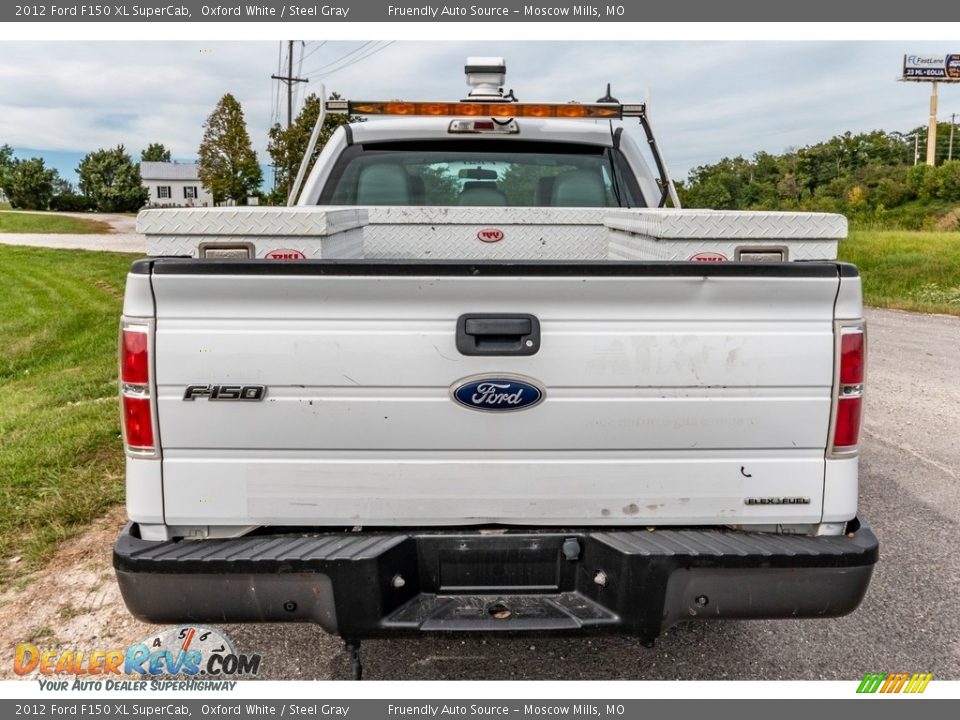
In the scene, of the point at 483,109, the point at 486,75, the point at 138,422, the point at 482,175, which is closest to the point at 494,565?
the point at 138,422

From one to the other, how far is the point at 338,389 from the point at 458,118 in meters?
2.80

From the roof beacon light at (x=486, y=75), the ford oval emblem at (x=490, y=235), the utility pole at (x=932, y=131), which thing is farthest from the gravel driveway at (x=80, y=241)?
the utility pole at (x=932, y=131)

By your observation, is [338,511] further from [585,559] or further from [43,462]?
[43,462]

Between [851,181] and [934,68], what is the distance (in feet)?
93.9

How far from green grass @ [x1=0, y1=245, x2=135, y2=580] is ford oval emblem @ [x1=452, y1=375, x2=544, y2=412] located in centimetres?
278

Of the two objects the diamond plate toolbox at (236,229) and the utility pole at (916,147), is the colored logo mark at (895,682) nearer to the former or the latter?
the diamond plate toolbox at (236,229)

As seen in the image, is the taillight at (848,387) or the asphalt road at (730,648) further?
the asphalt road at (730,648)

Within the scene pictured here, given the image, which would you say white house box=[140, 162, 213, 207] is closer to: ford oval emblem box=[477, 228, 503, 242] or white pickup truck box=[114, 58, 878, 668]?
ford oval emblem box=[477, 228, 503, 242]

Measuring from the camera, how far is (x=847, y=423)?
2.48 m

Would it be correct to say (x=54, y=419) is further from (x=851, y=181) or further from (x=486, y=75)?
(x=851, y=181)

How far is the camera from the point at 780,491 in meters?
2.53

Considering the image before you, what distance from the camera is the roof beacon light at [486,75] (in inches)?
216

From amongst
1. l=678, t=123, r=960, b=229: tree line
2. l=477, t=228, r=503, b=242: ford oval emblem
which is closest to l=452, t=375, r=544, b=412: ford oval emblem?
l=477, t=228, r=503, b=242: ford oval emblem

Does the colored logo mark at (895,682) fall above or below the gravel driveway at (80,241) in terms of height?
below
